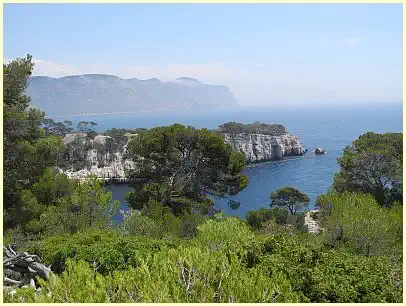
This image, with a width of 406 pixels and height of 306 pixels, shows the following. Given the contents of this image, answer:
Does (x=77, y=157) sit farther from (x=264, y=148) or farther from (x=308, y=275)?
(x=308, y=275)

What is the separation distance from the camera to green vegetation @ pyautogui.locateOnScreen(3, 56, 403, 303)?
4098 millimetres

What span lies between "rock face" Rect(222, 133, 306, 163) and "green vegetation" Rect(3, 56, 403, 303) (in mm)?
24816

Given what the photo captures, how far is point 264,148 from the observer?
54594 millimetres

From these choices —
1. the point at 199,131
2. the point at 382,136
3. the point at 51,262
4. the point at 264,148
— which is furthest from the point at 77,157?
Answer: the point at 51,262

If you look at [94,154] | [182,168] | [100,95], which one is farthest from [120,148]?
[100,95]

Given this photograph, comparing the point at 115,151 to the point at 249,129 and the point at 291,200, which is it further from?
the point at 291,200

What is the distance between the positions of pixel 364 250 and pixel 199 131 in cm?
980

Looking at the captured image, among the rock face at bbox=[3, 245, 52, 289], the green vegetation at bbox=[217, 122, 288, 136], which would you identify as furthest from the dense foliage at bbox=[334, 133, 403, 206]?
the green vegetation at bbox=[217, 122, 288, 136]

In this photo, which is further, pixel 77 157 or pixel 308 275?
pixel 77 157

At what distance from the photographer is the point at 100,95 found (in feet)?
557

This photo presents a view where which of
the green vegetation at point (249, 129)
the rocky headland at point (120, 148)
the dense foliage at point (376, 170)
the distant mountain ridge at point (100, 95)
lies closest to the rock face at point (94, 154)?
the rocky headland at point (120, 148)

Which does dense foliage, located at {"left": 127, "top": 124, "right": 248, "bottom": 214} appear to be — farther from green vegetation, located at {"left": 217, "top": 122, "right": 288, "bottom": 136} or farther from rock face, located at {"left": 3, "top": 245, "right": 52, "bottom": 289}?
green vegetation, located at {"left": 217, "top": 122, "right": 288, "bottom": 136}

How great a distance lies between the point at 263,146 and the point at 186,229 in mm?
41345

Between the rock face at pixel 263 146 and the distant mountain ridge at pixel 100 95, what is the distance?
85.9m
